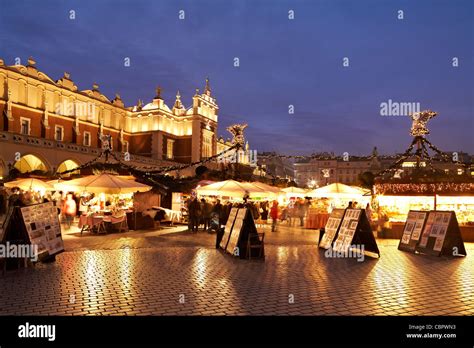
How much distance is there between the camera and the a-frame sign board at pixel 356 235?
11.3 m

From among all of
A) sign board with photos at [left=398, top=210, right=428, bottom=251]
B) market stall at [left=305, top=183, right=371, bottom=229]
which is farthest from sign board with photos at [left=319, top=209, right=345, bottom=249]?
market stall at [left=305, top=183, right=371, bottom=229]

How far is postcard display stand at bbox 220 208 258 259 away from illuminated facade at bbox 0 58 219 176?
23851 mm

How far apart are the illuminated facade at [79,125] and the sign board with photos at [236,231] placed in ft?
79.1

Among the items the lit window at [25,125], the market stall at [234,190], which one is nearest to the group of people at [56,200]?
the market stall at [234,190]

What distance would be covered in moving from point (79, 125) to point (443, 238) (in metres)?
44.3

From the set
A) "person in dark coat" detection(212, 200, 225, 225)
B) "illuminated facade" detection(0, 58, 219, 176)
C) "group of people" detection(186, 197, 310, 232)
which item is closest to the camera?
"person in dark coat" detection(212, 200, 225, 225)

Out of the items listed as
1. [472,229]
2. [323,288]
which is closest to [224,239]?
[323,288]

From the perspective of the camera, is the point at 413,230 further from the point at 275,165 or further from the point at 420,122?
the point at 275,165

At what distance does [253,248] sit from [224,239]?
1680 mm

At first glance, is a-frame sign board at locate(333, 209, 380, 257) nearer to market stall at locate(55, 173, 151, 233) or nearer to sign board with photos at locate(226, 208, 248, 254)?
sign board with photos at locate(226, 208, 248, 254)

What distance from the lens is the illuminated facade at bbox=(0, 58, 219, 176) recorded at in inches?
1336

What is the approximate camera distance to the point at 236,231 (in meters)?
11.3

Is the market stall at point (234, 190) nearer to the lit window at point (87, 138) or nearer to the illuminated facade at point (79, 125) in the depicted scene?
the illuminated facade at point (79, 125)

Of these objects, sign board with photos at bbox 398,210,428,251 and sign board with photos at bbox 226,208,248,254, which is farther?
sign board with photos at bbox 398,210,428,251
